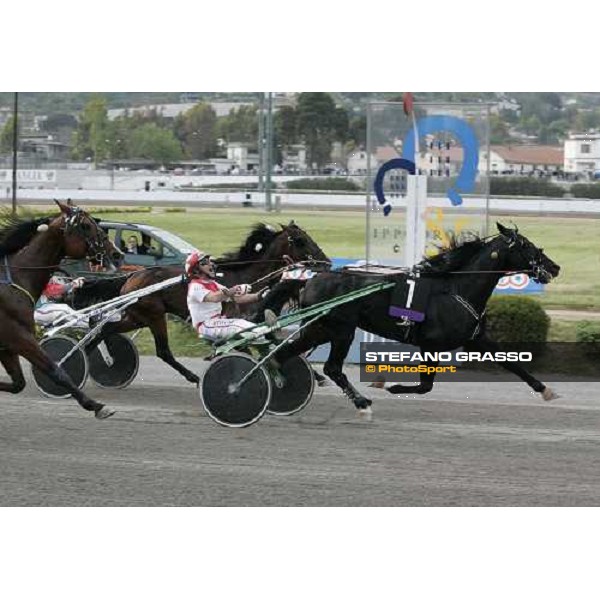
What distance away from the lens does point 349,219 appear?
24391mm

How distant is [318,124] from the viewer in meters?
28.4

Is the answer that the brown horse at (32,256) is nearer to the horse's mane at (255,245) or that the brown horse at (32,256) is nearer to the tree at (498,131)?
the horse's mane at (255,245)

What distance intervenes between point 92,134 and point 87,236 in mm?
16628

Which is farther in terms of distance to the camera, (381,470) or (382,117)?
(382,117)

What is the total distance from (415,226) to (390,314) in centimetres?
458

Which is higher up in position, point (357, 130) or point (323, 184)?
point (357, 130)

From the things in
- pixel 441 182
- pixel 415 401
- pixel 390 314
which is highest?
pixel 441 182

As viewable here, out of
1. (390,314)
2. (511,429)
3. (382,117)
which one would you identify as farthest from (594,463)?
(382,117)

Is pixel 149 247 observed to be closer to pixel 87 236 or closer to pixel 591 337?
pixel 591 337

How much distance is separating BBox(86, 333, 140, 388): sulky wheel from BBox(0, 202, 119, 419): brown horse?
79.5 inches

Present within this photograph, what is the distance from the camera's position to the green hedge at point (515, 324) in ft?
42.9

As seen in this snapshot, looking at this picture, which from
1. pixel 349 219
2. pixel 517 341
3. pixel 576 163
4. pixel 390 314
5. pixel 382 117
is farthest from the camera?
pixel 576 163

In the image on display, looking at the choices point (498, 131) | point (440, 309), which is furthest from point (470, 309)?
point (498, 131)

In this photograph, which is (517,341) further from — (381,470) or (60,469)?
(60,469)
